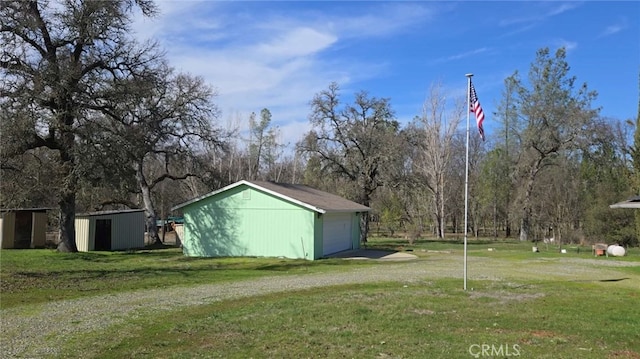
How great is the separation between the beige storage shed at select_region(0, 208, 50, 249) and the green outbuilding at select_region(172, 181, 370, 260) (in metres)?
9.13

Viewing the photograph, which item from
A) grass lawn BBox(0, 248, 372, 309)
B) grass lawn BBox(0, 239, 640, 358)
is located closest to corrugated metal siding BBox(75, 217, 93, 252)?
grass lawn BBox(0, 248, 372, 309)

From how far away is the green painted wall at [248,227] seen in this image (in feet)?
80.0

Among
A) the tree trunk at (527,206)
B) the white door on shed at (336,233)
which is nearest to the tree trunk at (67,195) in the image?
the white door on shed at (336,233)

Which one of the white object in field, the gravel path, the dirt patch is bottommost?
the gravel path

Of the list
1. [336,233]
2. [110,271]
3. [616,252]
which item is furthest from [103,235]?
[616,252]

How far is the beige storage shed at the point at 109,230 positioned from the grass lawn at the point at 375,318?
391 inches

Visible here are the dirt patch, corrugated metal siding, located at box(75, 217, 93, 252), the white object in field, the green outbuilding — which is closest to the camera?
the dirt patch

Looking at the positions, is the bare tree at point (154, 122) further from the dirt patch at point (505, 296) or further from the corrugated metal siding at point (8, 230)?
the dirt patch at point (505, 296)

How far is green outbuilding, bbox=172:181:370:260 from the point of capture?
24.4 metres

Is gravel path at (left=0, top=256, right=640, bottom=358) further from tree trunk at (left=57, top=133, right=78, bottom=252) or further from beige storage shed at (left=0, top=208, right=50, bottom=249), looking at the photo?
beige storage shed at (left=0, top=208, right=50, bottom=249)

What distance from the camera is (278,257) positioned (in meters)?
24.5

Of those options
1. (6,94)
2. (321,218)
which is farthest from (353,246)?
(6,94)

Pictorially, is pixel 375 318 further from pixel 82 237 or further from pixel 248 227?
pixel 82 237

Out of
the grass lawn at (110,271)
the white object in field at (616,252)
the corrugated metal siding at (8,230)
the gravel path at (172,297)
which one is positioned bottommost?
the grass lawn at (110,271)
